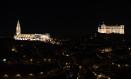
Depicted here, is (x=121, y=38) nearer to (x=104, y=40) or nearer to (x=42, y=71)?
(x=104, y=40)

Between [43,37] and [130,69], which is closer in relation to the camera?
[130,69]

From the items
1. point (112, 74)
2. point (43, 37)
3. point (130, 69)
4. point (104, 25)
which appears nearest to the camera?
point (112, 74)

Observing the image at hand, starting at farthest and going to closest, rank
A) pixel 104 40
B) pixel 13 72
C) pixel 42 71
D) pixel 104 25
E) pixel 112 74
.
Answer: pixel 104 25 → pixel 104 40 → pixel 112 74 → pixel 42 71 → pixel 13 72

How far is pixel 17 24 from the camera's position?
95.9 meters

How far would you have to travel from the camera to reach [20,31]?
313ft

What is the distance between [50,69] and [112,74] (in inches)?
194

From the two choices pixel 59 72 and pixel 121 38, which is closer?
pixel 59 72

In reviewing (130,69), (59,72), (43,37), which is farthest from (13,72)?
(43,37)

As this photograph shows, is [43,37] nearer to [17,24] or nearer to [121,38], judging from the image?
[17,24]

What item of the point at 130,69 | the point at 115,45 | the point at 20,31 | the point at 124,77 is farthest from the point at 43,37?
the point at 124,77

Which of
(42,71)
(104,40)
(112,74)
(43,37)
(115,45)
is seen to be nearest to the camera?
(42,71)

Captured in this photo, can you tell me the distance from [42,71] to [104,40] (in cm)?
3864

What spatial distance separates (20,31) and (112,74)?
68.6 m

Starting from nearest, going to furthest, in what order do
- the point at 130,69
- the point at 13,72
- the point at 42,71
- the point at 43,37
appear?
1. the point at 13,72
2. the point at 42,71
3. the point at 130,69
4. the point at 43,37
